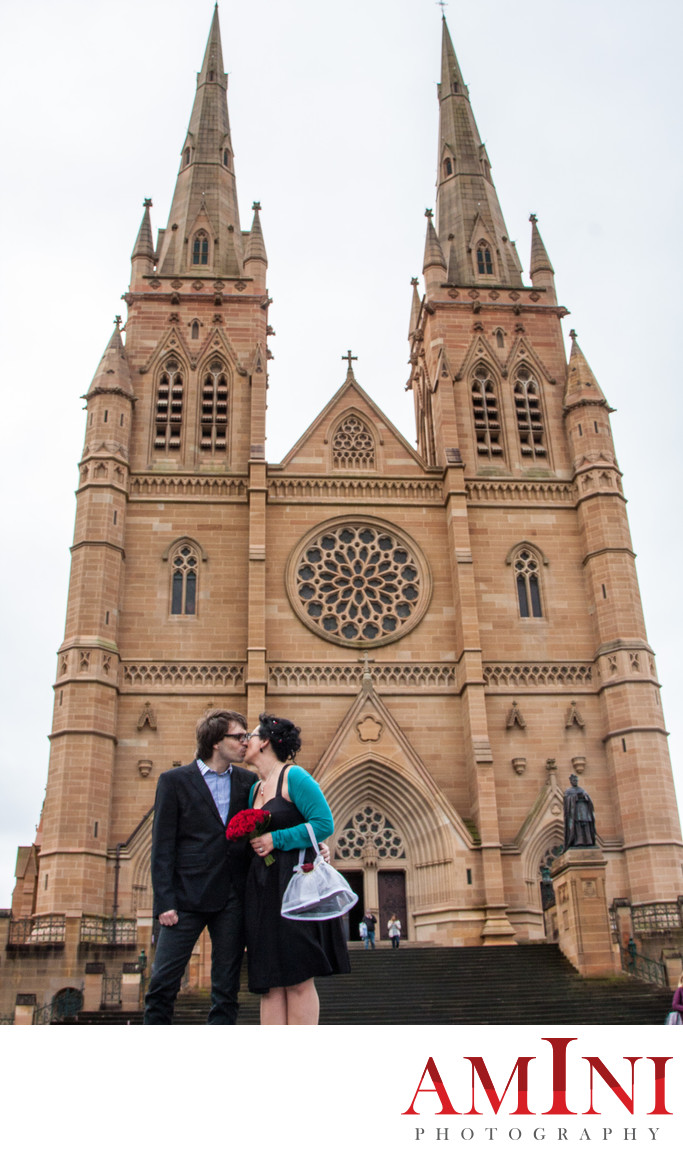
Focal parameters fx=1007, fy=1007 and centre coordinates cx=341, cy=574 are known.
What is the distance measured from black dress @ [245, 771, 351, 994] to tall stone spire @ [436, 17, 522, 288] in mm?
29527

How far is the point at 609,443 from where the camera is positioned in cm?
2911

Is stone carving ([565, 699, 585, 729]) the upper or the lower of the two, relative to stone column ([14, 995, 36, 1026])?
upper

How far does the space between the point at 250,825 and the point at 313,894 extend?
0.46 metres

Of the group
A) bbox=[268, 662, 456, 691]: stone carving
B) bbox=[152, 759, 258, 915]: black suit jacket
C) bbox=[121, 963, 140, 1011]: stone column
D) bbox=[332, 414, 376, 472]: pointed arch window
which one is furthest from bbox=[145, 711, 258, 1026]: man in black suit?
bbox=[332, 414, 376, 472]: pointed arch window

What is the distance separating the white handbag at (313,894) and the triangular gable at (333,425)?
24.0 m

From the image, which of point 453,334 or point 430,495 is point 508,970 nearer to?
point 430,495

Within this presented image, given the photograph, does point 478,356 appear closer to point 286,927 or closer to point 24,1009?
point 24,1009

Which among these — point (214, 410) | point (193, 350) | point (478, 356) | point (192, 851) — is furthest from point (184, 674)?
point (192, 851)

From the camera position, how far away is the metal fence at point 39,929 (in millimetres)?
20844

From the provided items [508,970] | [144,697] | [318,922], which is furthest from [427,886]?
[318,922]

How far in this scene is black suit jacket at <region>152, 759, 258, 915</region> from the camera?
5.22m

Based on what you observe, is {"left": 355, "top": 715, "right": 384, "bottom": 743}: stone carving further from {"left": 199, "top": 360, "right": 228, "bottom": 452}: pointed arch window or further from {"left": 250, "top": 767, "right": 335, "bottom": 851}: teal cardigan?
{"left": 250, "top": 767, "right": 335, "bottom": 851}: teal cardigan
